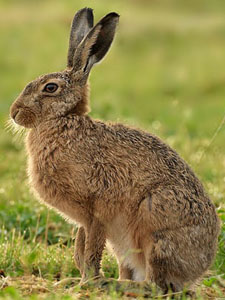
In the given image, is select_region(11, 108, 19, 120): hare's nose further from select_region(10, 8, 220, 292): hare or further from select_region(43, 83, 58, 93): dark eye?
select_region(43, 83, 58, 93): dark eye

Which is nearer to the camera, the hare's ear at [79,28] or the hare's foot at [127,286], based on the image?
the hare's foot at [127,286]

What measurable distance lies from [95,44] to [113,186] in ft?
3.70

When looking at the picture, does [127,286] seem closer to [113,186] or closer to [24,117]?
[113,186]

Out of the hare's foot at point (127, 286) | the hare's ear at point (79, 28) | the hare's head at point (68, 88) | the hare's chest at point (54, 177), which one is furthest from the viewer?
the hare's ear at point (79, 28)

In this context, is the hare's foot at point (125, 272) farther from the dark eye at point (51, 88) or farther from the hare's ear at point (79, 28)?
the hare's ear at point (79, 28)

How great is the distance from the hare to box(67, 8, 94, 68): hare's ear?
195 millimetres

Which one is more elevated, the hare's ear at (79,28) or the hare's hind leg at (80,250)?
the hare's ear at (79,28)

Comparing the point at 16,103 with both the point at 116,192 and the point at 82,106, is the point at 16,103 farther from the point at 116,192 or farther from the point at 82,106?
the point at 116,192

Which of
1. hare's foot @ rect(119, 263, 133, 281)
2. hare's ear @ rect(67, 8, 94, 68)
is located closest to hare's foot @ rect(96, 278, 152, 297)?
hare's foot @ rect(119, 263, 133, 281)

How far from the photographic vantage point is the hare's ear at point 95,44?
5168 millimetres

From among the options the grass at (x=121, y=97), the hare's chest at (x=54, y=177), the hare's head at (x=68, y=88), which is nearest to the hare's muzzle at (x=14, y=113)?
the hare's head at (x=68, y=88)

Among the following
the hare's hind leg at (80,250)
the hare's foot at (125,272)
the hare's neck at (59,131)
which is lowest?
the hare's foot at (125,272)

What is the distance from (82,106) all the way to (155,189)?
92 cm

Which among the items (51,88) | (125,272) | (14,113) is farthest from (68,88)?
(125,272)
